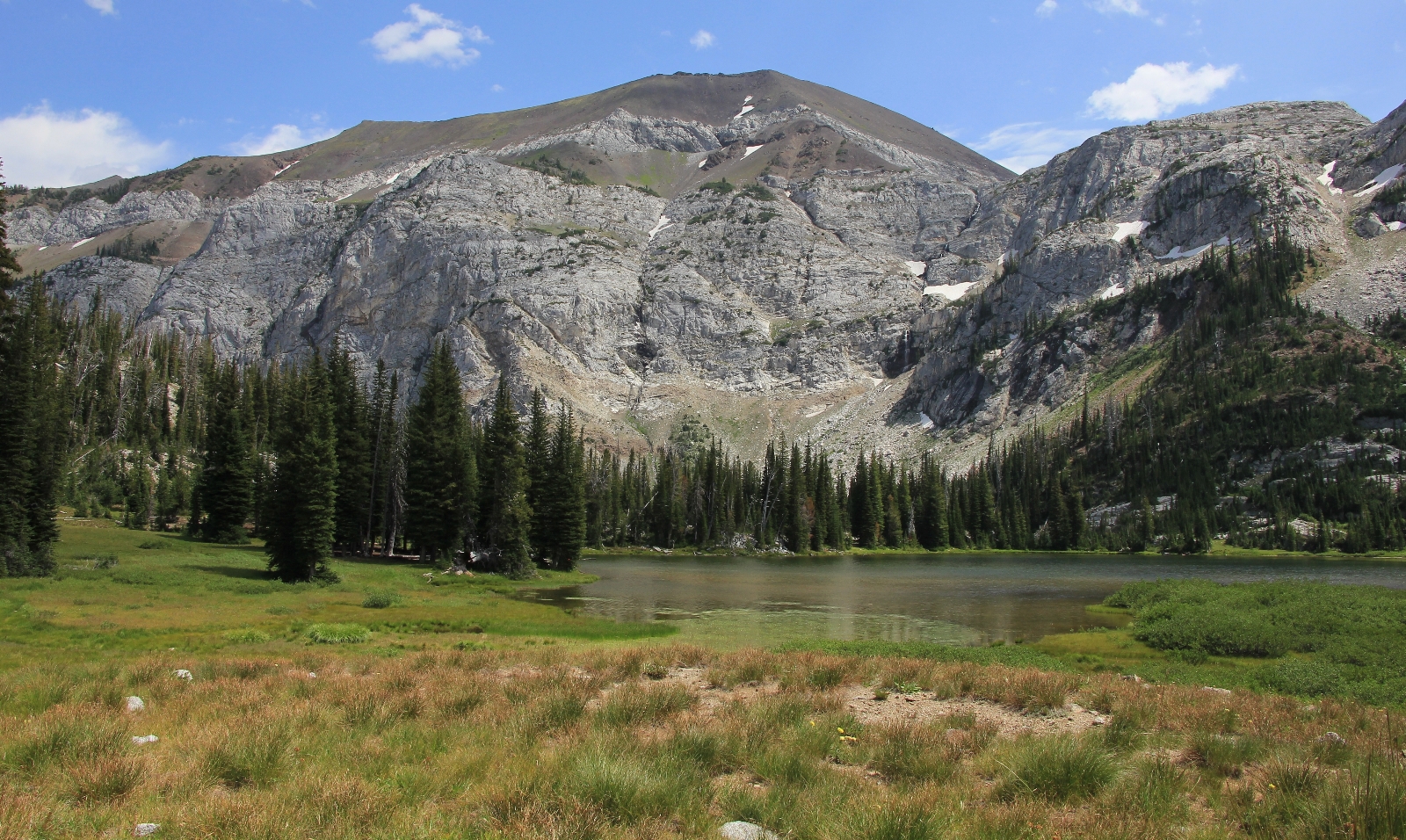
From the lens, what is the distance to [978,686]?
16641 millimetres

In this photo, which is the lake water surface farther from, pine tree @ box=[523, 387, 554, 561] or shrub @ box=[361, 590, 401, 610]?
shrub @ box=[361, 590, 401, 610]

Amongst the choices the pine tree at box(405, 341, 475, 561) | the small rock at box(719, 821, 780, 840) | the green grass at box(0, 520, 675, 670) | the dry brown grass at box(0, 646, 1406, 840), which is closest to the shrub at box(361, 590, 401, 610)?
the green grass at box(0, 520, 675, 670)

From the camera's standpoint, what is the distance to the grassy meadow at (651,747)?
23.3ft

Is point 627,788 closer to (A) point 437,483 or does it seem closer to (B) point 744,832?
(B) point 744,832

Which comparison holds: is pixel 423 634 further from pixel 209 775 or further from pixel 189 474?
pixel 189 474

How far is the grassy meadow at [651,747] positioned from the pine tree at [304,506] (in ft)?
63.6

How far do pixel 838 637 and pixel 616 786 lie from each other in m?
24.5

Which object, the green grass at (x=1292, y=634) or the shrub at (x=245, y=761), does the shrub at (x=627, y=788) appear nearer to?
the shrub at (x=245, y=761)

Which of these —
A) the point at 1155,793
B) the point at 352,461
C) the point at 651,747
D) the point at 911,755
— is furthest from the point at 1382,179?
the point at 651,747

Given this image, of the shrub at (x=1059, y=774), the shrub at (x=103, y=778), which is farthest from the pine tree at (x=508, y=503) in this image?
the shrub at (x=1059, y=774)

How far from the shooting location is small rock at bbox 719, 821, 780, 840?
283 inches

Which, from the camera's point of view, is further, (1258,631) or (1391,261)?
(1391,261)

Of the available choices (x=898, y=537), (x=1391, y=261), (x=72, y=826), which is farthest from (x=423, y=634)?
(x=1391, y=261)

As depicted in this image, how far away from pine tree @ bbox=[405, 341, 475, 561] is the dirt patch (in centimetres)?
4951
